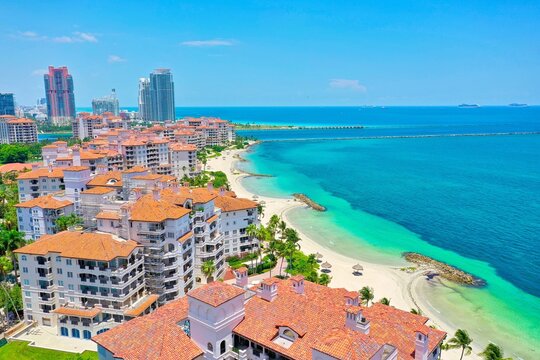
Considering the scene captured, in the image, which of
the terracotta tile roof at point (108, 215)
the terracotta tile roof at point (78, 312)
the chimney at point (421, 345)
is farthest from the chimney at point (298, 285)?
the terracotta tile roof at point (108, 215)

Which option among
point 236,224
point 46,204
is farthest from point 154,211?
point 46,204

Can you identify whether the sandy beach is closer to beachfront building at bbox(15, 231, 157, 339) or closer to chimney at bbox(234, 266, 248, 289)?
chimney at bbox(234, 266, 248, 289)

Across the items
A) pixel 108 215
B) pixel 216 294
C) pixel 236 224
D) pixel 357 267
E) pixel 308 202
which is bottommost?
pixel 357 267

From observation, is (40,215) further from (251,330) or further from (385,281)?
(385,281)

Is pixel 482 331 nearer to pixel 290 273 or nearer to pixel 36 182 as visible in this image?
pixel 290 273

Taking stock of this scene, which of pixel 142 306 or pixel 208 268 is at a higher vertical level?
pixel 208 268

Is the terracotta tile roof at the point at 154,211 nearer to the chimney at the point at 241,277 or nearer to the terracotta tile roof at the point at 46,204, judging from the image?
the chimney at the point at 241,277

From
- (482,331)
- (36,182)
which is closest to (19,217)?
(36,182)
